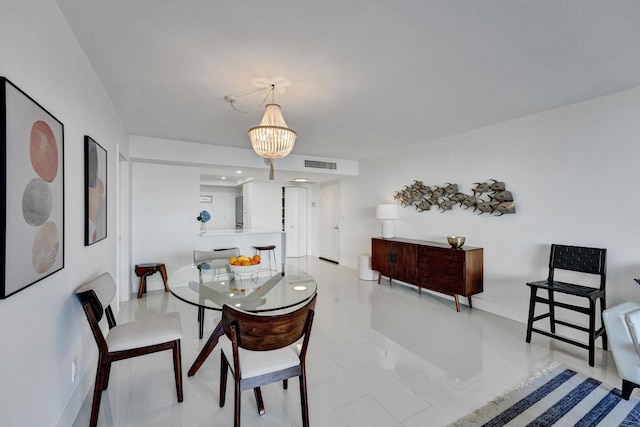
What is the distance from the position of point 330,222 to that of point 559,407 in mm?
5821

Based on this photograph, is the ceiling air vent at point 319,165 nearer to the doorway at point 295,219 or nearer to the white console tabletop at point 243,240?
the white console tabletop at point 243,240

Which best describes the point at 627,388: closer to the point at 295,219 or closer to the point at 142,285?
the point at 142,285

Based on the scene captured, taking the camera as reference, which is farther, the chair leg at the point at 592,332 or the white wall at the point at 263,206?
the white wall at the point at 263,206

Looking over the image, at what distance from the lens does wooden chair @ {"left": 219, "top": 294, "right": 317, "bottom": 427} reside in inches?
59.4

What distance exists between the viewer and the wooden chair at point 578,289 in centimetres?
255

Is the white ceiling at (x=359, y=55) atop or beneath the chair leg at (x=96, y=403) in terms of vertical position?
atop

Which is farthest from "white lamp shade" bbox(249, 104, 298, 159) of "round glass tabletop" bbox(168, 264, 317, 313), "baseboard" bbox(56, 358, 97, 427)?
"baseboard" bbox(56, 358, 97, 427)

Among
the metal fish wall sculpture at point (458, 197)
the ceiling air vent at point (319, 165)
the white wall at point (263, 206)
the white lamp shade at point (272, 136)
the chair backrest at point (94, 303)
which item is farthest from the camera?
the white wall at point (263, 206)

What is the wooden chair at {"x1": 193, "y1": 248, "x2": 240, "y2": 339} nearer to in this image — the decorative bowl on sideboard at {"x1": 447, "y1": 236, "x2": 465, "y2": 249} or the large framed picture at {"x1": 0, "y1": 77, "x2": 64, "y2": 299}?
the large framed picture at {"x1": 0, "y1": 77, "x2": 64, "y2": 299}

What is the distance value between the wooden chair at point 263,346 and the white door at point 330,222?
5380 millimetres

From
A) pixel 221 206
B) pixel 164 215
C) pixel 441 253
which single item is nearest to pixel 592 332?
pixel 441 253

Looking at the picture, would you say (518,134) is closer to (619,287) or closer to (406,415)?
(619,287)

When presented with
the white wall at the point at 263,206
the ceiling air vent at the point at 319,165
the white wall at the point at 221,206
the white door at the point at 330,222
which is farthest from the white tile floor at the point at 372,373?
the white wall at the point at 221,206

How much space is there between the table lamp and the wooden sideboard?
0.16 meters
